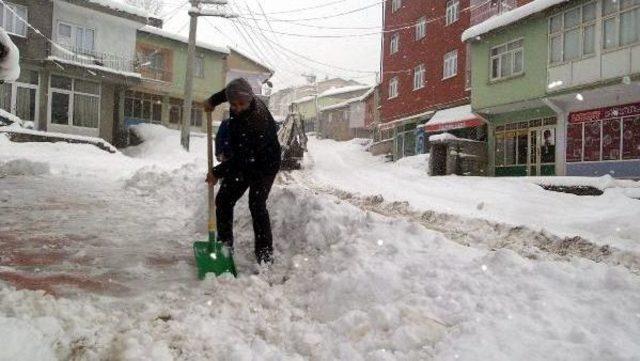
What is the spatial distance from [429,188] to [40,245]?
960cm

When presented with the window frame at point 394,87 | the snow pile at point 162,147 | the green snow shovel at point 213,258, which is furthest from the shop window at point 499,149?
the green snow shovel at point 213,258

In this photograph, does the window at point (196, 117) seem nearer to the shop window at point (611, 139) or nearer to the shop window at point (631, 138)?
the shop window at point (611, 139)

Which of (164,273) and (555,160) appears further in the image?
(555,160)

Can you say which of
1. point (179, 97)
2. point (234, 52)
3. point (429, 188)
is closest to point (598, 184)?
point (429, 188)

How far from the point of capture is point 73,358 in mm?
1863

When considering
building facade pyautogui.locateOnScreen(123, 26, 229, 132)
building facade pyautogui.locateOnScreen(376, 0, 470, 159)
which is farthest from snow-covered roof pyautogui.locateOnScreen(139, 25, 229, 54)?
building facade pyautogui.locateOnScreen(376, 0, 470, 159)

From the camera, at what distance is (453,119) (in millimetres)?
19250

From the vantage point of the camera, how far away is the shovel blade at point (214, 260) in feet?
10.4

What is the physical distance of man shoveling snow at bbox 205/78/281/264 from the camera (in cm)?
342

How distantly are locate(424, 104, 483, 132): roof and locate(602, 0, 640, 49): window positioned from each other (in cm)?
→ 581

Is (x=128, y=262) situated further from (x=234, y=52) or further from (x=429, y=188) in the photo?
(x=234, y=52)

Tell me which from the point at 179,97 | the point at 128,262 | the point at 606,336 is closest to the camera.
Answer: the point at 606,336

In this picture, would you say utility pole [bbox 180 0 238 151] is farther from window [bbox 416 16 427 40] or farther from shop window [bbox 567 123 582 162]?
shop window [bbox 567 123 582 162]

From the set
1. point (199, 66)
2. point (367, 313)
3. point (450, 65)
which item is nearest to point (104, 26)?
point (199, 66)
